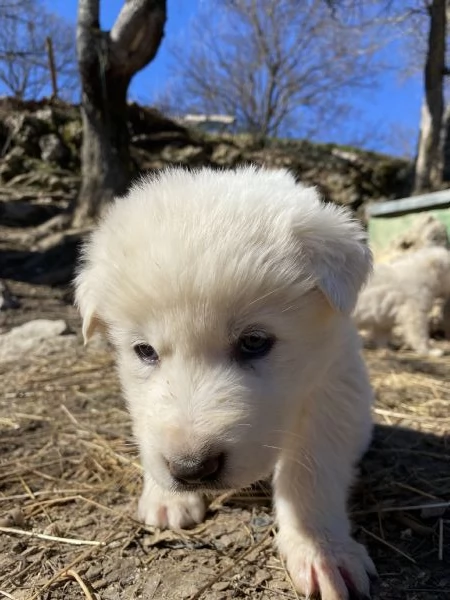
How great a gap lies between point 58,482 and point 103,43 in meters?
7.72

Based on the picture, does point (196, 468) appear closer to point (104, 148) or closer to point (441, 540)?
point (441, 540)

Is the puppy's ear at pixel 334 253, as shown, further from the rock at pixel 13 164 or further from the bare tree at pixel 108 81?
the rock at pixel 13 164

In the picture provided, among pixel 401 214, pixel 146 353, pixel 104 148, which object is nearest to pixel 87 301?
pixel 146 353

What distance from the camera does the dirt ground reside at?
2.04 m

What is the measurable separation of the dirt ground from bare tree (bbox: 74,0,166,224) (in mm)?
6276

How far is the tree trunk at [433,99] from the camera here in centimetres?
1119

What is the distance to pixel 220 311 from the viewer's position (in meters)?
1.90

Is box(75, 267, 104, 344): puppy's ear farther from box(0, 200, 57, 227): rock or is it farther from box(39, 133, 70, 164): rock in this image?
box(39, 133, 70, 164): rock

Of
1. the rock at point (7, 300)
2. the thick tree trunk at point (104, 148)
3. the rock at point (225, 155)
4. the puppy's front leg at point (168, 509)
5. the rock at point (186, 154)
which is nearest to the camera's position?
the puppy's front leg at point (168, 509)

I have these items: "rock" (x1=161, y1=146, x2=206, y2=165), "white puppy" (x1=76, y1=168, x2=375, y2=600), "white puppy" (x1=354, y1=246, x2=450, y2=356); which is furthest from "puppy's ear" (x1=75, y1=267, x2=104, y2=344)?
"rock" (x1=161, y1=146, x2=206, y2=165)

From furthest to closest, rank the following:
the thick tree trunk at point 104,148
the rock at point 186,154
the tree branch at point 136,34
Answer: the rock at point 186,154
the thick tree trunk at point 104,148
the tree branch at point 136,34

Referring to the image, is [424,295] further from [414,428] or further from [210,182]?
[210,182]

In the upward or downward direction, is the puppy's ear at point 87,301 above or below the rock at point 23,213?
above

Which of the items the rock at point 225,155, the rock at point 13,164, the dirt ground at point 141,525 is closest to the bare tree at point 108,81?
the rock at point 13,164
